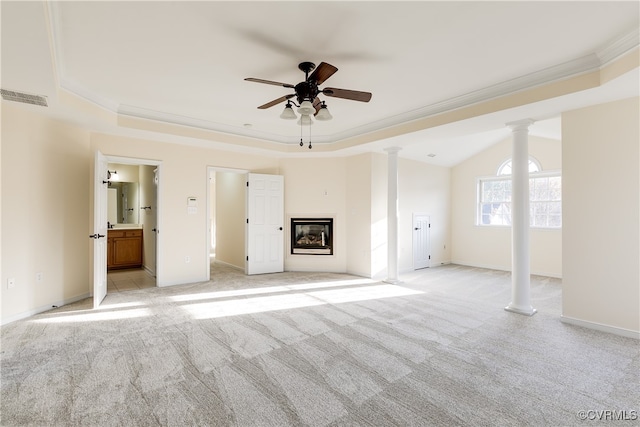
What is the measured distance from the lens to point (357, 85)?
3664mm

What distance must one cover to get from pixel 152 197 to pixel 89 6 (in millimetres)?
4276

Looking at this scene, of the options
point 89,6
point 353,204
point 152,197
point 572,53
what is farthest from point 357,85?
point 152,197

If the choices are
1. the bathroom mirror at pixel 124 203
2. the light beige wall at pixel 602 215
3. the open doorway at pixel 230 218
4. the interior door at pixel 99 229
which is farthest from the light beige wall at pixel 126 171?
the light beige wall at pixel 602 215

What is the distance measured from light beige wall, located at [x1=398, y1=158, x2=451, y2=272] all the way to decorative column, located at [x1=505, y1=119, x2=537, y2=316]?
272cm

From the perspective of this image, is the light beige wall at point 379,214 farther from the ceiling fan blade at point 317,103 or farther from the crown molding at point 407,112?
the ceiling fan blade at point 317,103

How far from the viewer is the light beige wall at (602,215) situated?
3.21 meters

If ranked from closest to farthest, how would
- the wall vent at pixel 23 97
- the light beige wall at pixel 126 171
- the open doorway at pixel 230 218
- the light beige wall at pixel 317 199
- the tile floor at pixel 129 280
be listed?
the wall vent at pixel 23 97 → the tile floor at pixel 129 280 → the light beige wall at pixel 317 199 → the open doorway at pixel 230 218 → the light beige wall at pixel 126 171

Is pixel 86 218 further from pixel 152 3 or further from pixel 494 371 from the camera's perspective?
pixel 494 371

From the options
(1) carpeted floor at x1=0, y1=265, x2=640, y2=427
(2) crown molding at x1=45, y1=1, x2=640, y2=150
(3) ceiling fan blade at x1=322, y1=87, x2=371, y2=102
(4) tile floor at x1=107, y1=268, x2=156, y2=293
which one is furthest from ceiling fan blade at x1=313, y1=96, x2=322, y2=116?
(4) tile floor at x1=107, y1=268, x2=156, y2=293

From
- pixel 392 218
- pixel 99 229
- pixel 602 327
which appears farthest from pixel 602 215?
pixel 99 229

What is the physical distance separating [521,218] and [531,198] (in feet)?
10.8

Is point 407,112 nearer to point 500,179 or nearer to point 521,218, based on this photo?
point 521,218

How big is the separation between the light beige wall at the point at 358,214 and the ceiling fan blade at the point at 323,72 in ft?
11.1

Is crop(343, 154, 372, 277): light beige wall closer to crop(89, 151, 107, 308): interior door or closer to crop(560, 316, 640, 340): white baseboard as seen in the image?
crop(560, 316, 640, 340): white baseboard
